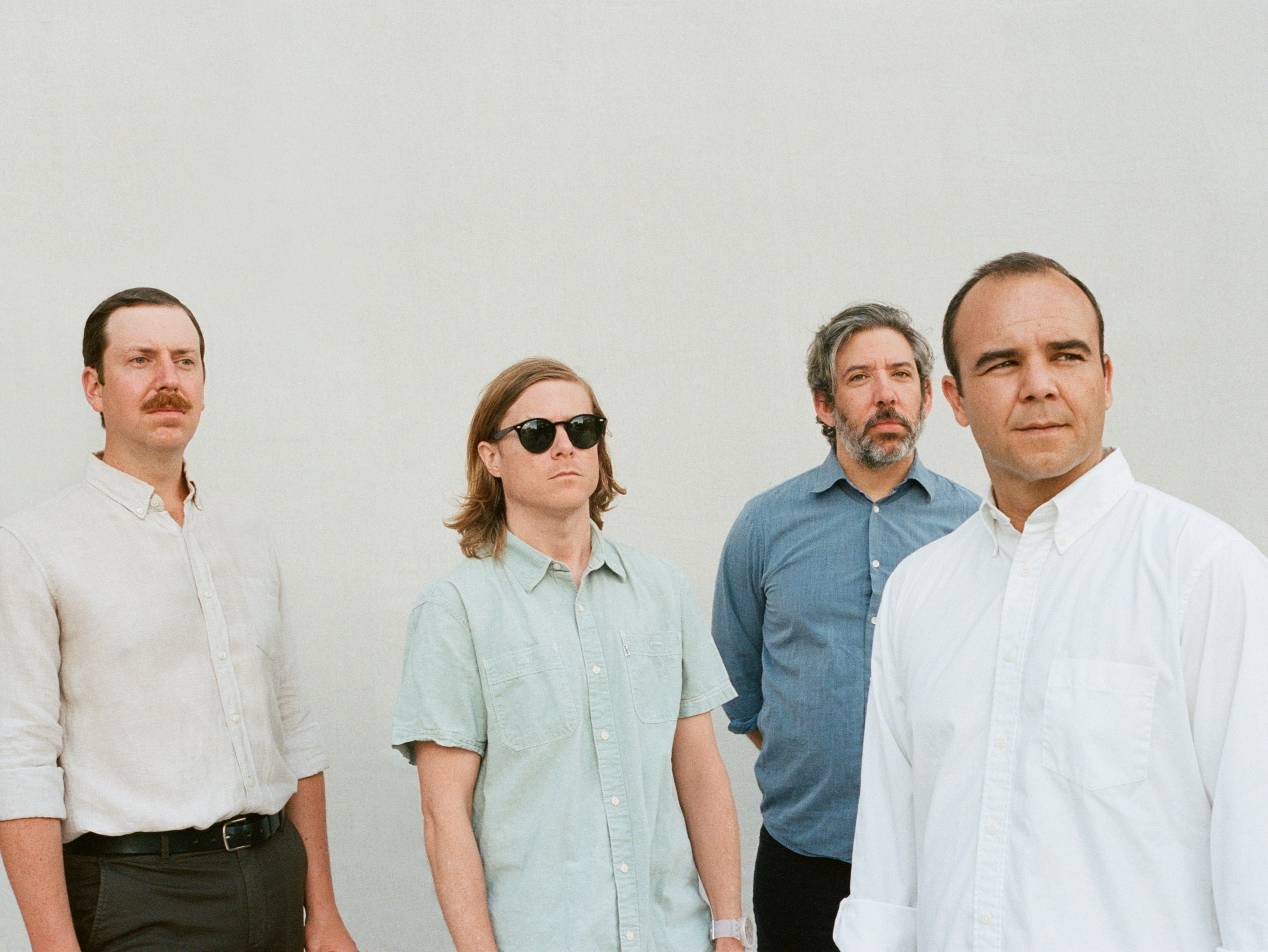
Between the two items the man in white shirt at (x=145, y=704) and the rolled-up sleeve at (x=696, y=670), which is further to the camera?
the rolled-up sleeve at (x=696, y=670)

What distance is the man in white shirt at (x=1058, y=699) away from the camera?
154cm

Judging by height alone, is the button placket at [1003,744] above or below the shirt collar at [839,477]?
below

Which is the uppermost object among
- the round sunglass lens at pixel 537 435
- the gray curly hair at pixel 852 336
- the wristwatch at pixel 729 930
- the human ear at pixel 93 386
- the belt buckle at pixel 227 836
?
the gray curly hair at pixel 852 336

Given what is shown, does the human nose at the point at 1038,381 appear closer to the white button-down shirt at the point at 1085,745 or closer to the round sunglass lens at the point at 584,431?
the white button-down shirt at the point at 1085,745

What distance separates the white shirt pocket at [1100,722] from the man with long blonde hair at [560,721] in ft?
2.77

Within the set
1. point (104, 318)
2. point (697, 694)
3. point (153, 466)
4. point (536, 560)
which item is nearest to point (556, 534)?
point (536, 560)

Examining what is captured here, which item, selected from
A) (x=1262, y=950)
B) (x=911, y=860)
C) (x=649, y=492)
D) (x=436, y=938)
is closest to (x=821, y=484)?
(x=649, y=492)

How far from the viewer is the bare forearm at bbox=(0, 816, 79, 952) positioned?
2162 mm

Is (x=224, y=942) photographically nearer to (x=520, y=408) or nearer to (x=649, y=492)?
(x=520, y=408)

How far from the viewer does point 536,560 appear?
2.33 metres

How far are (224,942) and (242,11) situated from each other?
2882 mm

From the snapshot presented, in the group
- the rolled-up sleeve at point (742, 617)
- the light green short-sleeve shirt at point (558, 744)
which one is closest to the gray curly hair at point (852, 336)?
the rolled-up sleeve at point (742, 617)

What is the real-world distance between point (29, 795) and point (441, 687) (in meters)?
0.80

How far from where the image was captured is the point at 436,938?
3713 millimetres
